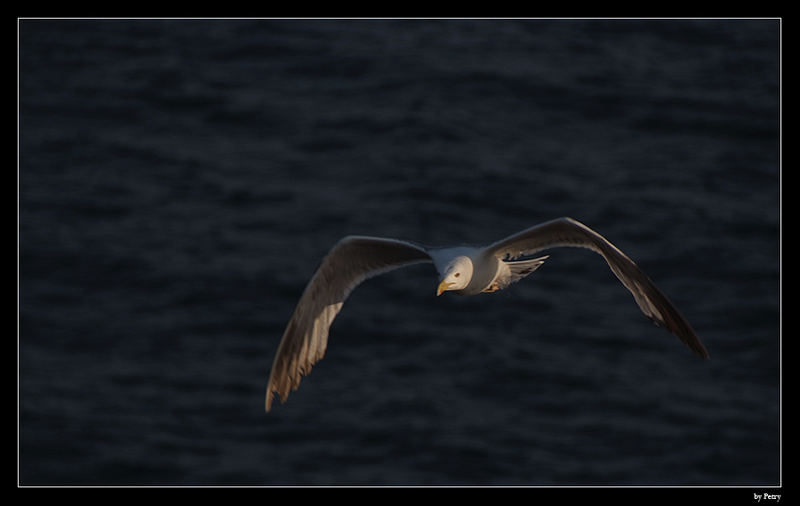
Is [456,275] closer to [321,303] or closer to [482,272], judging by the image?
[482,272]

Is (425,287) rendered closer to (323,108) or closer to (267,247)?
(267,247)

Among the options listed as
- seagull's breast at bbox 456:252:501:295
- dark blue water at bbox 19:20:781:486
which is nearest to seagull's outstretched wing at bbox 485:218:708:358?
seagull's breast at bbox 456:252:501:295

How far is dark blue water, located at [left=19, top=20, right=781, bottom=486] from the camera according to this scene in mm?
19156

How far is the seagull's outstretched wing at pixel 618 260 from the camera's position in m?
8.67

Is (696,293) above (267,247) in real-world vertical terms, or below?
below

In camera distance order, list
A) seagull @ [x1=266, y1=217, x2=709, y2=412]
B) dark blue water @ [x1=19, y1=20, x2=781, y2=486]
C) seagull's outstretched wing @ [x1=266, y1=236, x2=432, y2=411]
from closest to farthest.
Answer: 1. seagull @ [x1=266, y1=217, x2=709, y2=412]
2. seagull's outstretched wing @ [x1=266, y1=236, x2=432, y2=411]
3. dark blue water @ [x1=19, y1=20, x2=781, y2=486]

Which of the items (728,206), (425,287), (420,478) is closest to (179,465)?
(420,478)

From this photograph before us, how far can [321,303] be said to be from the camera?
10.3 metres

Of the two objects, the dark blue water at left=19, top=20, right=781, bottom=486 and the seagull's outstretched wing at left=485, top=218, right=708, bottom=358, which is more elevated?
the seagull's outstretched wing at left=485, top=218, right=708, bottom=358

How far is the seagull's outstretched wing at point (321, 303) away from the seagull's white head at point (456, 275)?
0.85m

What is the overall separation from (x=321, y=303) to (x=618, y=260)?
2923 mm

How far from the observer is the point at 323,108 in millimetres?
25969

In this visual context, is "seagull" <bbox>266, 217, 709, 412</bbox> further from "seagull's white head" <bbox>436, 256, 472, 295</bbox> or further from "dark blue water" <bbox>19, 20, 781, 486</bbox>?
"dark blue water" <bbox>19, 20, 781, 486</bbox>

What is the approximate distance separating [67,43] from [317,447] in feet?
53.4
